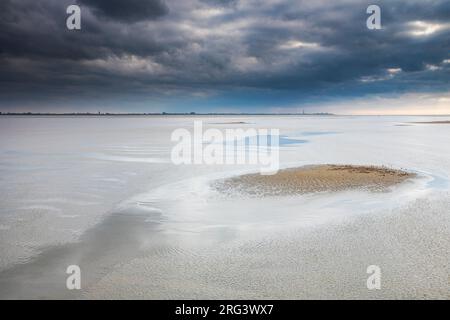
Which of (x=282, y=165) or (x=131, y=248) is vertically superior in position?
(x=282, y=165)

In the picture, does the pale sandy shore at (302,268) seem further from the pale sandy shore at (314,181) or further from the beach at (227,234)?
the pale sandy shore at (314,181)

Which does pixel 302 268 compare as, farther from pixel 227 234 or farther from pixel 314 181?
pixel 314 181

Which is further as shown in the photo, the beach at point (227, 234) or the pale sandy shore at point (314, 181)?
the pale sandy shore at point (314, 181)

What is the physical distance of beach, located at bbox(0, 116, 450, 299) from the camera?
5637 mm

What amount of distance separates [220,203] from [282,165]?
25.5 feet

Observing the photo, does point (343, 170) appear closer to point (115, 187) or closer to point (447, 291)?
point (115, 187)

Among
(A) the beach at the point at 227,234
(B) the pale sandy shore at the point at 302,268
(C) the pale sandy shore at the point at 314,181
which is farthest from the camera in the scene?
(C) the pale sandy shore at the point at 314,181

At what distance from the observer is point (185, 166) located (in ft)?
60.3

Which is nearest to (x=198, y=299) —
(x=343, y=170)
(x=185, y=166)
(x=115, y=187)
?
(x=115, y=187)

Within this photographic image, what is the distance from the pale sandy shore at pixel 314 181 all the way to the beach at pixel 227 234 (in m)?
0.04

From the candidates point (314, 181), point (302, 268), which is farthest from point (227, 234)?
point (314, 181)

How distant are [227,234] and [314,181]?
6701 millimetres

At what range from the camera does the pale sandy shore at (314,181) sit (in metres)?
12.6

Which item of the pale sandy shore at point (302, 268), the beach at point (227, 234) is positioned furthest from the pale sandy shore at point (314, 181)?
the pale sandy shore at point (302, 268)
